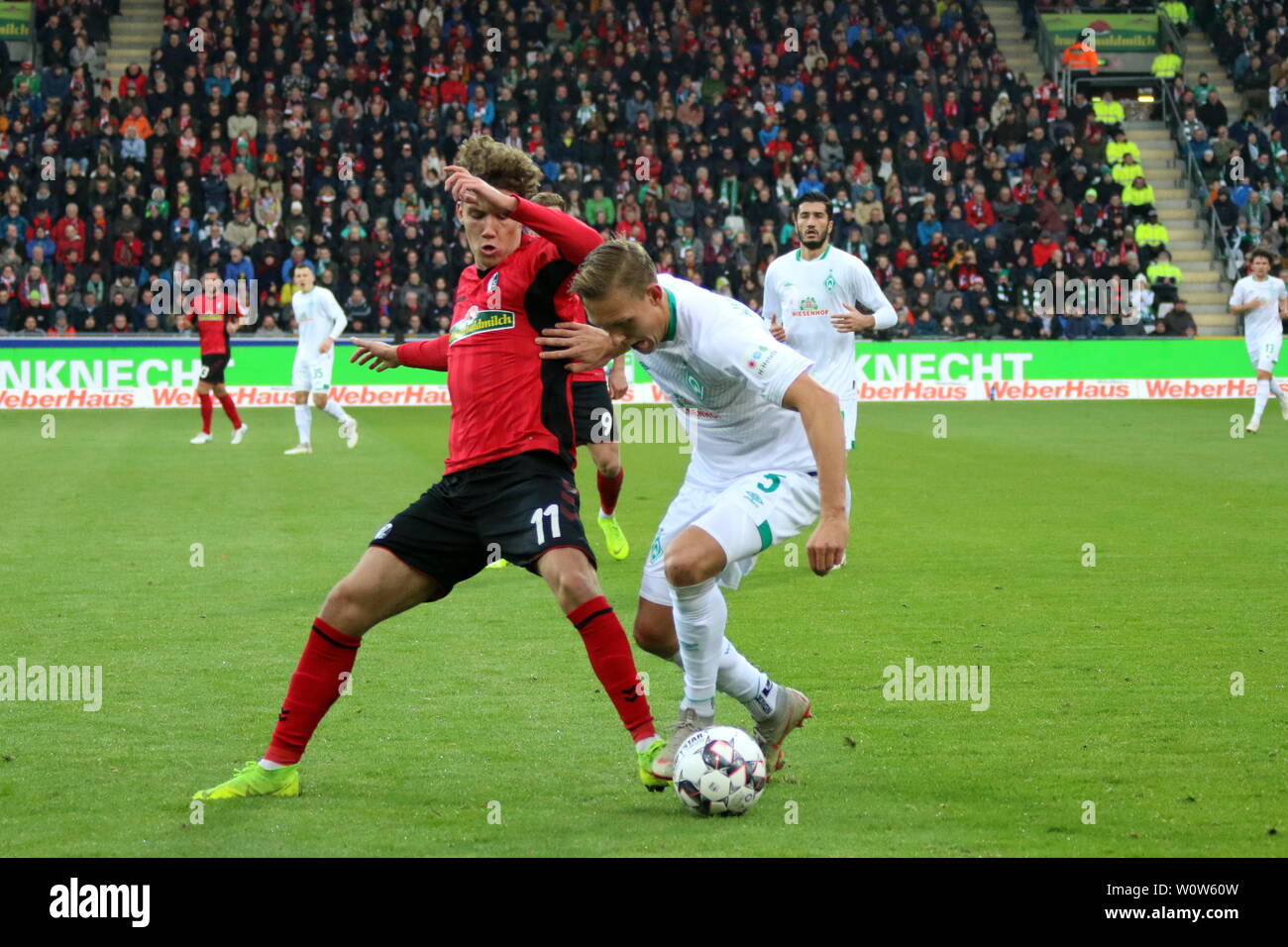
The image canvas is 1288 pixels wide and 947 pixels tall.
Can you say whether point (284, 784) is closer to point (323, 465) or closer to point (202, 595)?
point (202, 595)

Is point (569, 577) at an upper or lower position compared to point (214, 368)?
lower

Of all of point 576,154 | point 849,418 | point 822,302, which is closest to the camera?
point 849,418

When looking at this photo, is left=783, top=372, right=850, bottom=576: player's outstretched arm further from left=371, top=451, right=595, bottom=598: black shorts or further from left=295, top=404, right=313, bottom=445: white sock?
left=295, top=404, right=313, bottom=445: white sock

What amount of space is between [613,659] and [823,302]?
6.90m

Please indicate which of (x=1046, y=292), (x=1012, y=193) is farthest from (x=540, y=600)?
(x=1012, y=193)

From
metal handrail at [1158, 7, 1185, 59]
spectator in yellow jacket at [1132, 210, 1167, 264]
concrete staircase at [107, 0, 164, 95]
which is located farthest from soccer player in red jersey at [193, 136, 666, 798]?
metal handrail at [1158, 7, 1185, 59]

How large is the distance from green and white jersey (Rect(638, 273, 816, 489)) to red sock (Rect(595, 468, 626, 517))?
4.80 meters

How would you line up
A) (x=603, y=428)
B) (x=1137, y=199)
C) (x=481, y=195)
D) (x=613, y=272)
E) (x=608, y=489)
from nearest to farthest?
(x=613, y=272) → (x=481, y=195) → (x=603, y=428) → (x=608, y=489) → (x=1137, y=199)

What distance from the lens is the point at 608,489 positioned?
10953mm

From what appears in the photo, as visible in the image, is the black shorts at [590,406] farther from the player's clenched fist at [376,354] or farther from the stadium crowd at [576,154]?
the stadium crowd at [576,154]

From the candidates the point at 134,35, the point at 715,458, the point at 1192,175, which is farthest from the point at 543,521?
the point at 134,35

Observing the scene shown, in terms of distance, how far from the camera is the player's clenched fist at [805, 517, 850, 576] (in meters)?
4.86

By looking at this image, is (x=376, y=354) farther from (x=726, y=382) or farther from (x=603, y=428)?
(x=603, y=428)

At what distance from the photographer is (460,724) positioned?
639 centimetres
